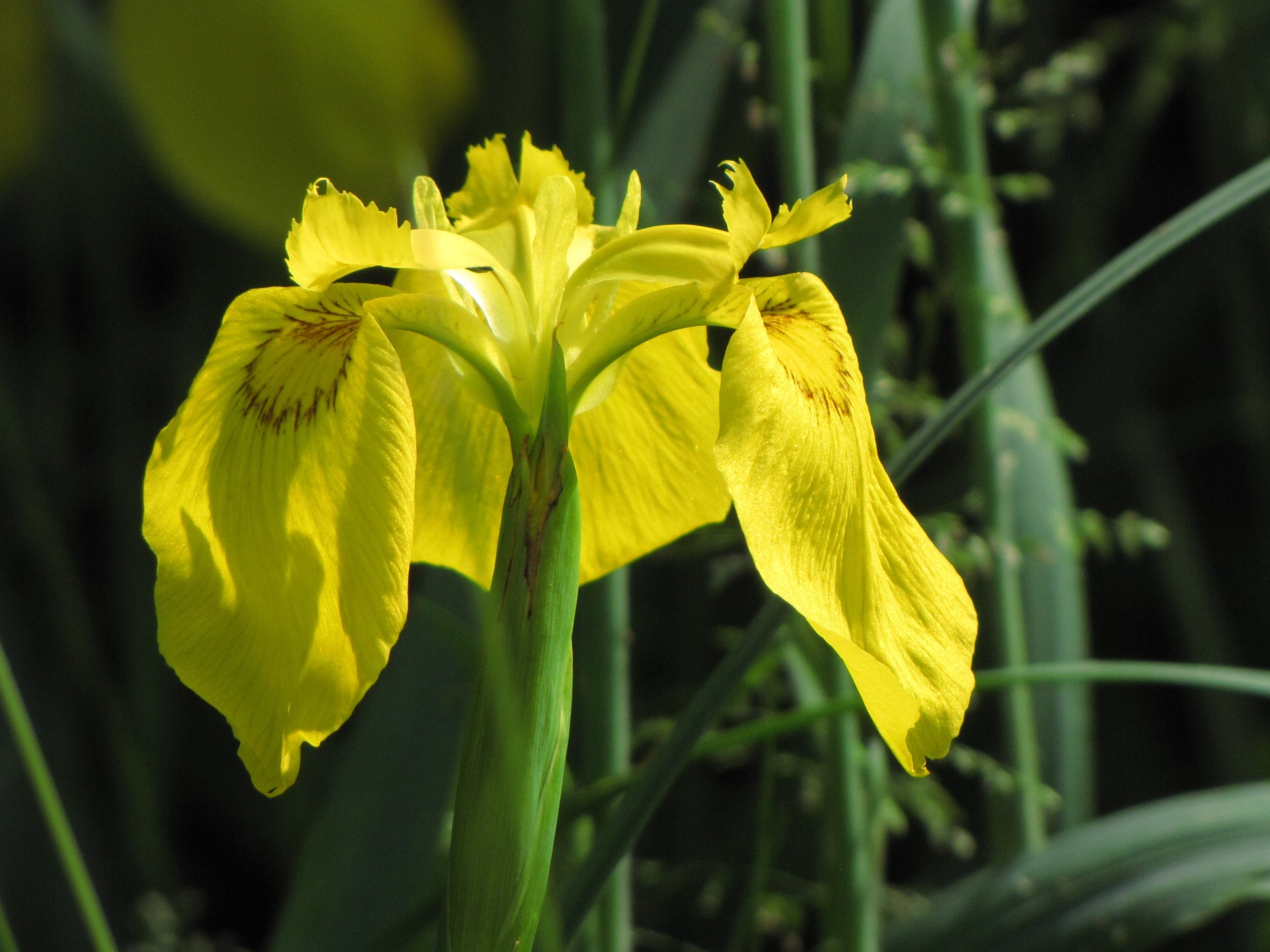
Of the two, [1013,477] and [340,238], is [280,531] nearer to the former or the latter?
[340,238]

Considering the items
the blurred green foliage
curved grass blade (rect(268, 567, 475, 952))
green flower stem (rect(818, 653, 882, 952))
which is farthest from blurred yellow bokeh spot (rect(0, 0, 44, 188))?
green flower stem (rect(818, 653, 882, 952))

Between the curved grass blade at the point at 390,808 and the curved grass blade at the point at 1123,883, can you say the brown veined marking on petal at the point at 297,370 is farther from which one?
the curved grass blade at the point at 1123,883

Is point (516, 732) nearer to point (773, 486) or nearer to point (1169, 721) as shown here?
point (773, 486)

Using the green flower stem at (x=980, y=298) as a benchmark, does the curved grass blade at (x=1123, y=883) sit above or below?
below

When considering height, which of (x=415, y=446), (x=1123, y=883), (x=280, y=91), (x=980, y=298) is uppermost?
(x=280, y=91)

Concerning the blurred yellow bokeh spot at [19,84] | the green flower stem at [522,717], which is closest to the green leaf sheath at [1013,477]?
the green flower stem at [522,717]

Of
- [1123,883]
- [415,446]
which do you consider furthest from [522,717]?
[1123,883]

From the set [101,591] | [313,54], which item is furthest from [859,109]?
[101,591]
